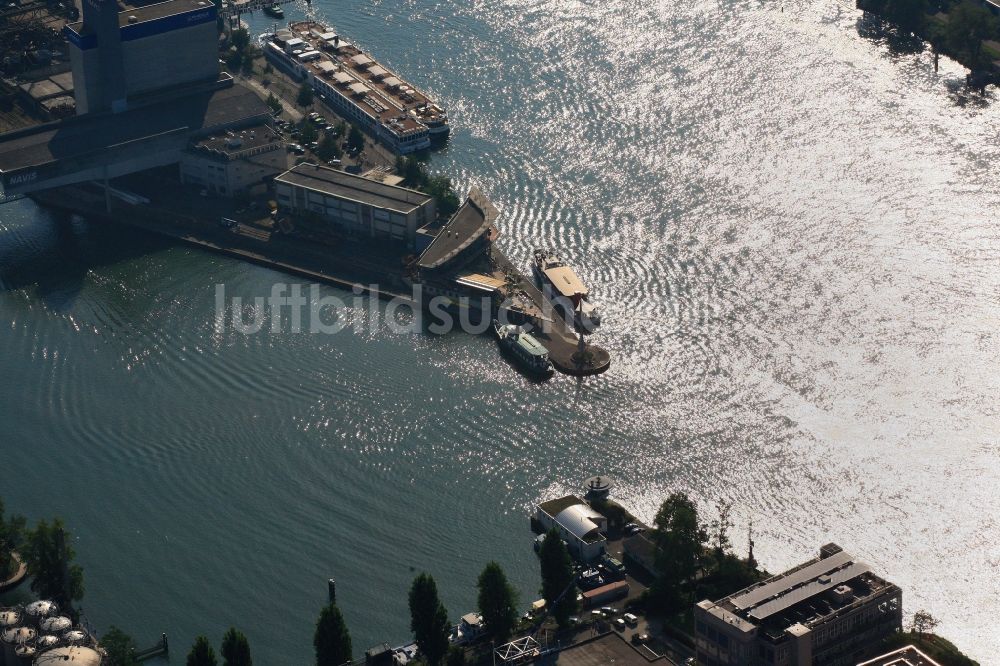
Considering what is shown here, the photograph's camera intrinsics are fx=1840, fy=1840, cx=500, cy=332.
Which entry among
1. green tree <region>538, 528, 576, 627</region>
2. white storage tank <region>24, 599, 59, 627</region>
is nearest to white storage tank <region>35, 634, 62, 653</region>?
white storage tank <region>24, 599, 59, 627</region>

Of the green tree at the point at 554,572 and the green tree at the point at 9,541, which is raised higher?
the green tree at the point at 554,572

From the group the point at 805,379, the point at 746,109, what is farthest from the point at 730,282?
the point at 746,109

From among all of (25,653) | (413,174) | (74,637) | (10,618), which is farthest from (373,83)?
(25,653)

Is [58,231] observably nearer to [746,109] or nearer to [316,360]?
[316,360]

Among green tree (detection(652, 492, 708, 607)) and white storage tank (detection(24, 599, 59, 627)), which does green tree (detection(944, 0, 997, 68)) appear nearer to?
green tree (detection(652, 492, 708, 607))

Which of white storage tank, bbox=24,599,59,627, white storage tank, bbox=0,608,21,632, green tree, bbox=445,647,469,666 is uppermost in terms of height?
green tree, bbox=445,647,469,666

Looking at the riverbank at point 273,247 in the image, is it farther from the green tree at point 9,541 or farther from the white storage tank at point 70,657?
the white storage tank at point 70,657

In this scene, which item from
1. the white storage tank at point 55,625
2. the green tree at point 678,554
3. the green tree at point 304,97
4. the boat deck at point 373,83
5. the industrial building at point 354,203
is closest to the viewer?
the white storage tank at point 55,625

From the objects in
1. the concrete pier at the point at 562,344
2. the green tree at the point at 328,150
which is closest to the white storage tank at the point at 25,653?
the concrete pier at the point at 562,344
